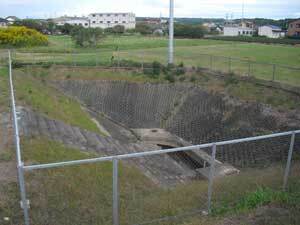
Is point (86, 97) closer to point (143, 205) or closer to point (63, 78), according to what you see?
point (63, 78)

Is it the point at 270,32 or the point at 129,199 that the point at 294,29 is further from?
the point at 129,199

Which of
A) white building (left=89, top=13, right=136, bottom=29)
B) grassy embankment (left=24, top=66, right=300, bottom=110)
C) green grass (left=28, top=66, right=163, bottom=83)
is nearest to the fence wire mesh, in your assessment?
grassy embankment (left=24, top=66, right=300, bottom=110)

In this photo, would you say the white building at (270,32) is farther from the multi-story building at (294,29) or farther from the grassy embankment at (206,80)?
the grassy embankment at (206,80)

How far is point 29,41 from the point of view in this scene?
169 feet

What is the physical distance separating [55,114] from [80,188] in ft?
35.7

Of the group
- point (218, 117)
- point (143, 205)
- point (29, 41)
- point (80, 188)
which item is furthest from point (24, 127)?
point (29, 41)

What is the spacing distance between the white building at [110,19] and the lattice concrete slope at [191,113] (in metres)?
138

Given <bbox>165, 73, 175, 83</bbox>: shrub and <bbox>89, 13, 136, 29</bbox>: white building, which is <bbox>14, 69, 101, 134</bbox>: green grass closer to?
<bbox>165, 73, 175, 83</bbox>: shrub

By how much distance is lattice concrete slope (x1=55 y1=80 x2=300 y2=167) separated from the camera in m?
17.5

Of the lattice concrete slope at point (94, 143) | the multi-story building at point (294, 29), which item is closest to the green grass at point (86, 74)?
the lattice concrete slope at point (94, 143)

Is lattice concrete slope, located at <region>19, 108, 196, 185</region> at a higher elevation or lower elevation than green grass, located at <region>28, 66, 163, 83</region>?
lower

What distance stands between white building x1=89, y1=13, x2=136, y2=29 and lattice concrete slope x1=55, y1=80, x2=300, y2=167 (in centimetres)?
13820

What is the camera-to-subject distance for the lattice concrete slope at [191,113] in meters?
17.5

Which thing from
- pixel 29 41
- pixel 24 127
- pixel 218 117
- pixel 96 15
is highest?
pixel 96 15
